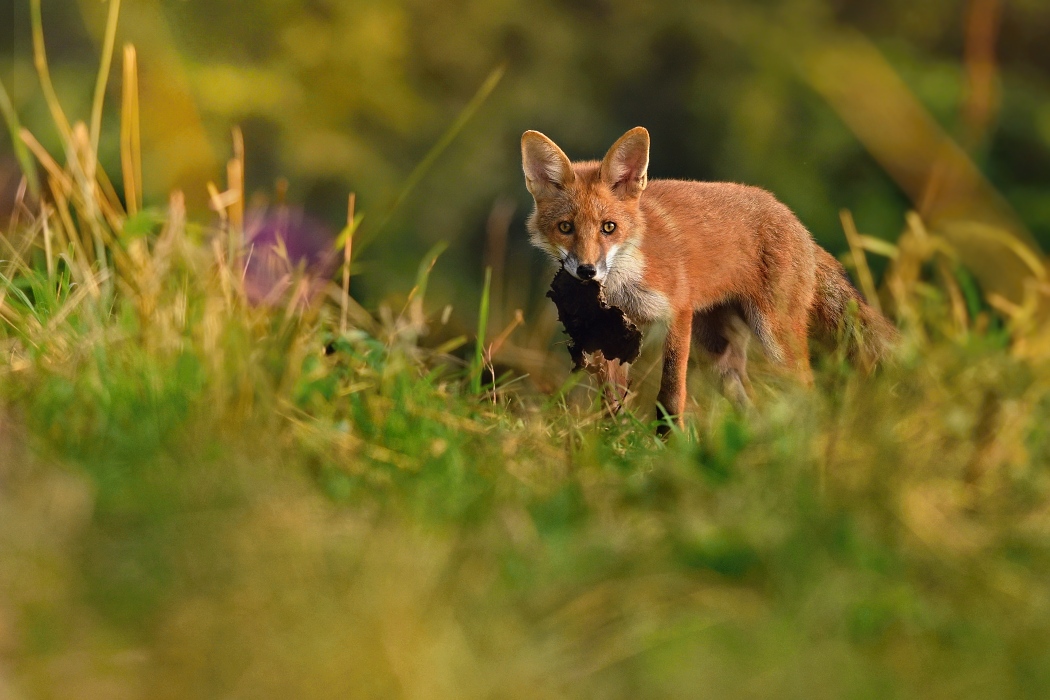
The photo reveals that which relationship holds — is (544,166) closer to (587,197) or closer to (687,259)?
(587,197)

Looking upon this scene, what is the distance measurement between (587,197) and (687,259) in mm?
536

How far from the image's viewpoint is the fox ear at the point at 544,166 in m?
4.18

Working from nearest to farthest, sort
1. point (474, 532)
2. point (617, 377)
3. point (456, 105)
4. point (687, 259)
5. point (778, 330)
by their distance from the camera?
point (474, 532), point (617, 377), point (687, 259), point (778, 330), point (456, 105)

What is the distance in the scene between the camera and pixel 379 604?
6.04ft

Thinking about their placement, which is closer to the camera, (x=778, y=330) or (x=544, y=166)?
(x=544, y=166)

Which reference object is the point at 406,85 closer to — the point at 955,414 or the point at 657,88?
the point at 657,88

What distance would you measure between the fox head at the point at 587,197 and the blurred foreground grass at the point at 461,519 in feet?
3.91

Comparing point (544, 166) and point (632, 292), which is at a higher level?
point (544, 166)

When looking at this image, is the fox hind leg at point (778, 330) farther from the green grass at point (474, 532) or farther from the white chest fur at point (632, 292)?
the green grass at point (474, 532)

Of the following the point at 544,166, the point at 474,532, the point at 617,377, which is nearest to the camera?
the point at 474,532

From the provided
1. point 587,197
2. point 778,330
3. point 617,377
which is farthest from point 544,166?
point 778,330

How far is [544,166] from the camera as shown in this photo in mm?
4238

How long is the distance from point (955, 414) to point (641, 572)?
2.71 feet

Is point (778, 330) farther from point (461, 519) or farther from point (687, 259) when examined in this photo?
point (461, 519)
